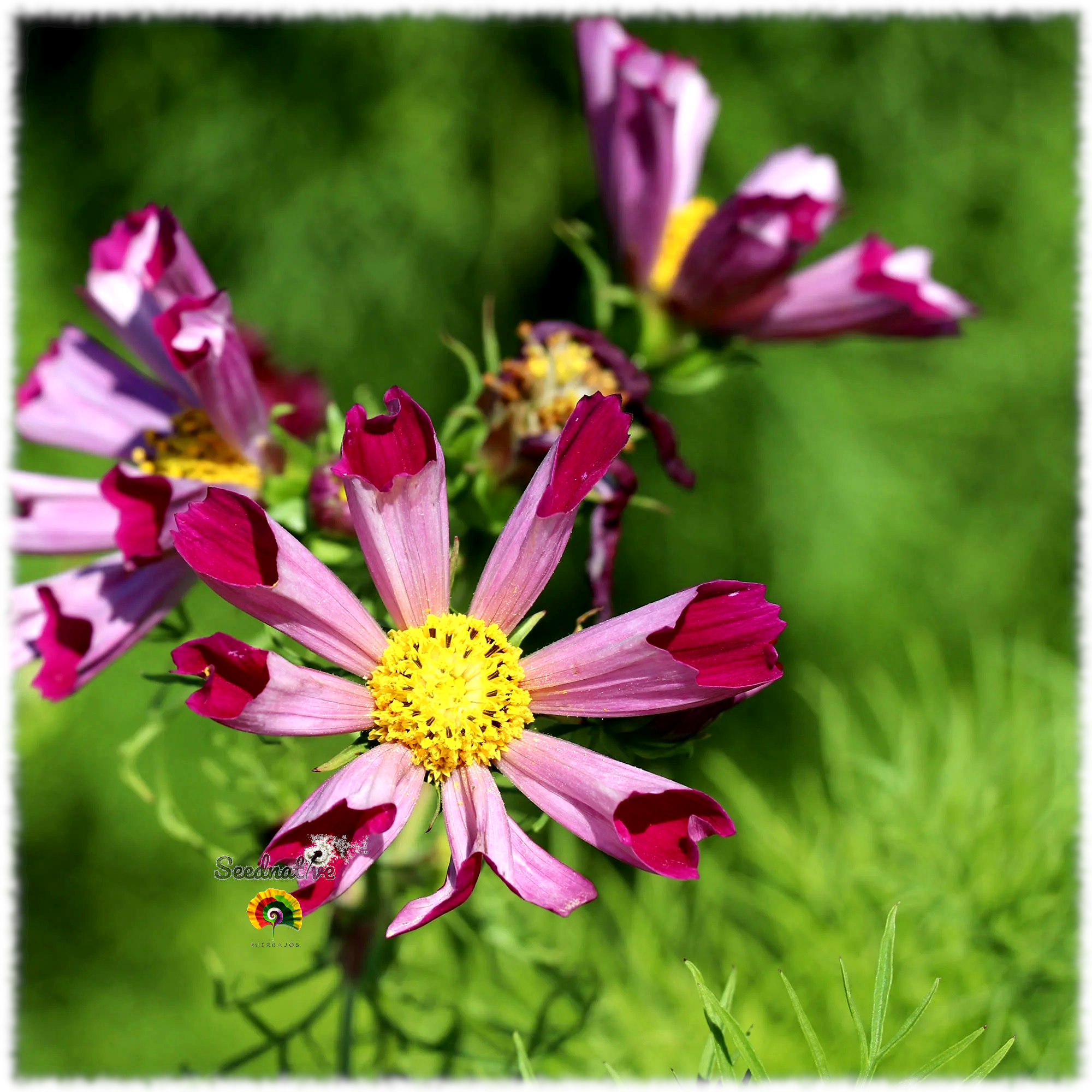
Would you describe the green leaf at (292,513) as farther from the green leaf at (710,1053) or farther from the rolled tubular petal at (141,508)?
the green leaf at (710,1053)

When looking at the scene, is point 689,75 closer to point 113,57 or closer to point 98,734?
point 113,57

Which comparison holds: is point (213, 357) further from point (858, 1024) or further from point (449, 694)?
point (858, 1024)

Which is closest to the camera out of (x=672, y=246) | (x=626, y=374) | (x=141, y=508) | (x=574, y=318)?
(x=141, y=508)

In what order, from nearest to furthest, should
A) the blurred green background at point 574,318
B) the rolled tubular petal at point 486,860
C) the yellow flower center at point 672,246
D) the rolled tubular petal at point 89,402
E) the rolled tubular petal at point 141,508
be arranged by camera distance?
the rolled tubular petal at point 486,860 → the rolled tubular petal at point 141,508 → the rolled tubular petal at point 89,402 → the yellow flower center at point 672,246 → the blurred green background at point 574,318

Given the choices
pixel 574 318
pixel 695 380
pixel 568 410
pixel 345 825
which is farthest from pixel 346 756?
pixel 574 318

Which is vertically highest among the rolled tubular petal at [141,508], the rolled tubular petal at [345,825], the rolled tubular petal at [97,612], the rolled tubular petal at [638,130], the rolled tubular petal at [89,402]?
the rolled tubular petal at [638,130]

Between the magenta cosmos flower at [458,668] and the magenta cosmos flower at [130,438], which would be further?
the magenta cosmos flower at [130,438]

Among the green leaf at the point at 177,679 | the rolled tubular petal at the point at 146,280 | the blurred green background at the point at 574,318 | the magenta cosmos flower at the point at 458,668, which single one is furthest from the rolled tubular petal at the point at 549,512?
the blurred green background at the point at 574,318
